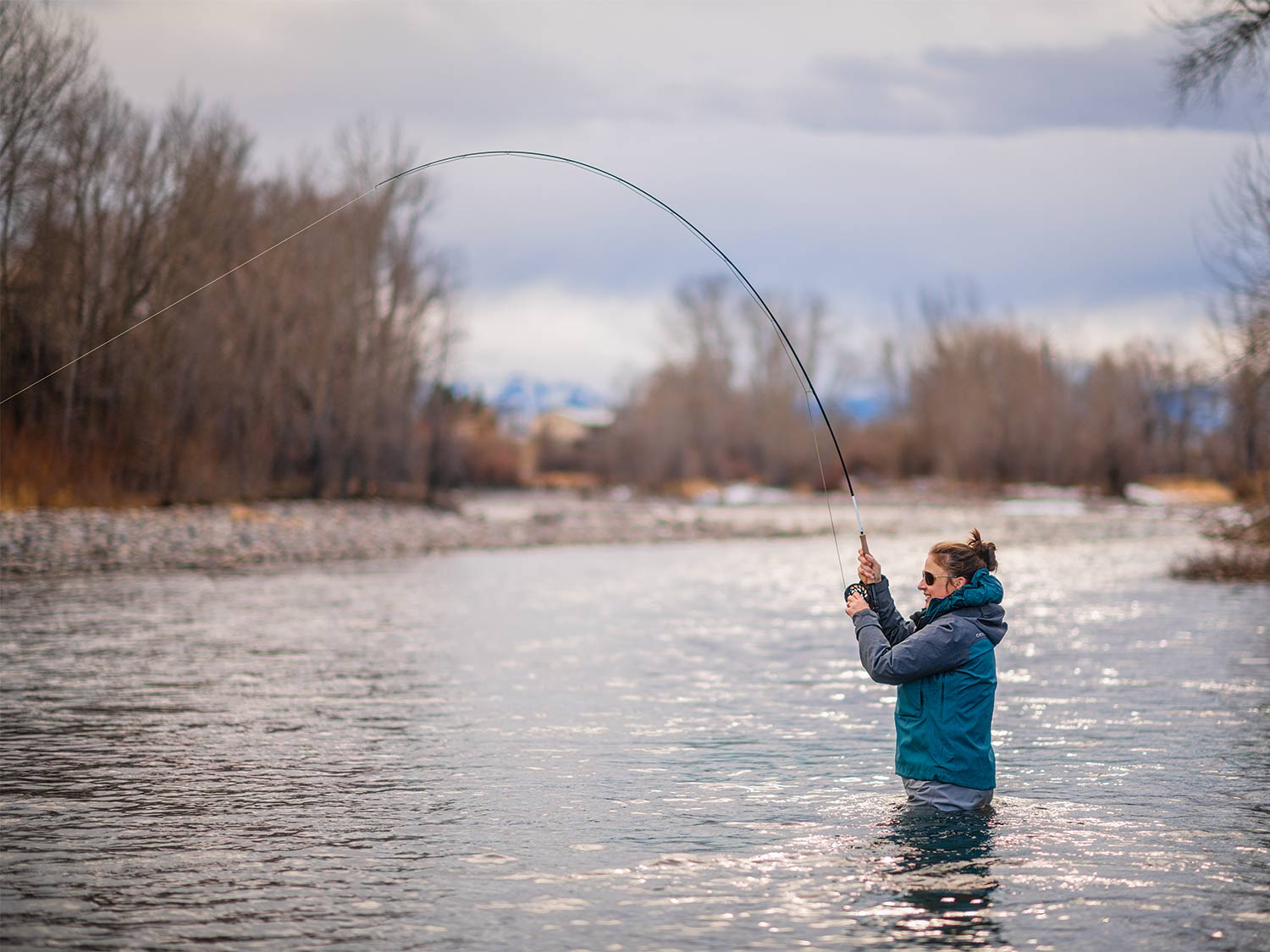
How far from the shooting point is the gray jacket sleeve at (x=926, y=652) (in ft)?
20.2

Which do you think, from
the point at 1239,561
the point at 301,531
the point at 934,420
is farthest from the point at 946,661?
the point at 934,420

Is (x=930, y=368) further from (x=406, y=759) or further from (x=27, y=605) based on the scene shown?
(x=406, y=759)

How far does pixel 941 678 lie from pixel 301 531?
25622mm

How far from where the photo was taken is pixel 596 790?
730cm

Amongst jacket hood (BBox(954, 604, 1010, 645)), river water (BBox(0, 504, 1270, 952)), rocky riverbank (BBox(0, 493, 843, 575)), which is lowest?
river water (BBox(0, 504, 1270, 952))

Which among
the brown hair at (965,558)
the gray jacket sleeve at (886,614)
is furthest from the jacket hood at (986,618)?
the gray jacket sleeve at (886,614)

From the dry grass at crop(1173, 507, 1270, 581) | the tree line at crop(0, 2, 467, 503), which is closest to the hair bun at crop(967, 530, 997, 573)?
the dry grass at crop(1173, 507, 1270, 581)

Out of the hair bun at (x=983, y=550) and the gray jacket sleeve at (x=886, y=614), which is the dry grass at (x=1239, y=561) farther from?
the gray jacket sleeve at (x=886, y=614)

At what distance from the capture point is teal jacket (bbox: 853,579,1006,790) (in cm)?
617

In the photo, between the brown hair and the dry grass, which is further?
the dry grass

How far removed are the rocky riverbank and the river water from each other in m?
8.26

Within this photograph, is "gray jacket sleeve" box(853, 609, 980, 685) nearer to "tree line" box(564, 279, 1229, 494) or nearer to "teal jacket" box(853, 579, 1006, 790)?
"teal jacket" box(853, 579, 1006, 790)

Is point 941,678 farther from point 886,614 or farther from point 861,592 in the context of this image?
point 861,592

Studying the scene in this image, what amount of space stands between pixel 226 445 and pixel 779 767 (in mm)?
30947
